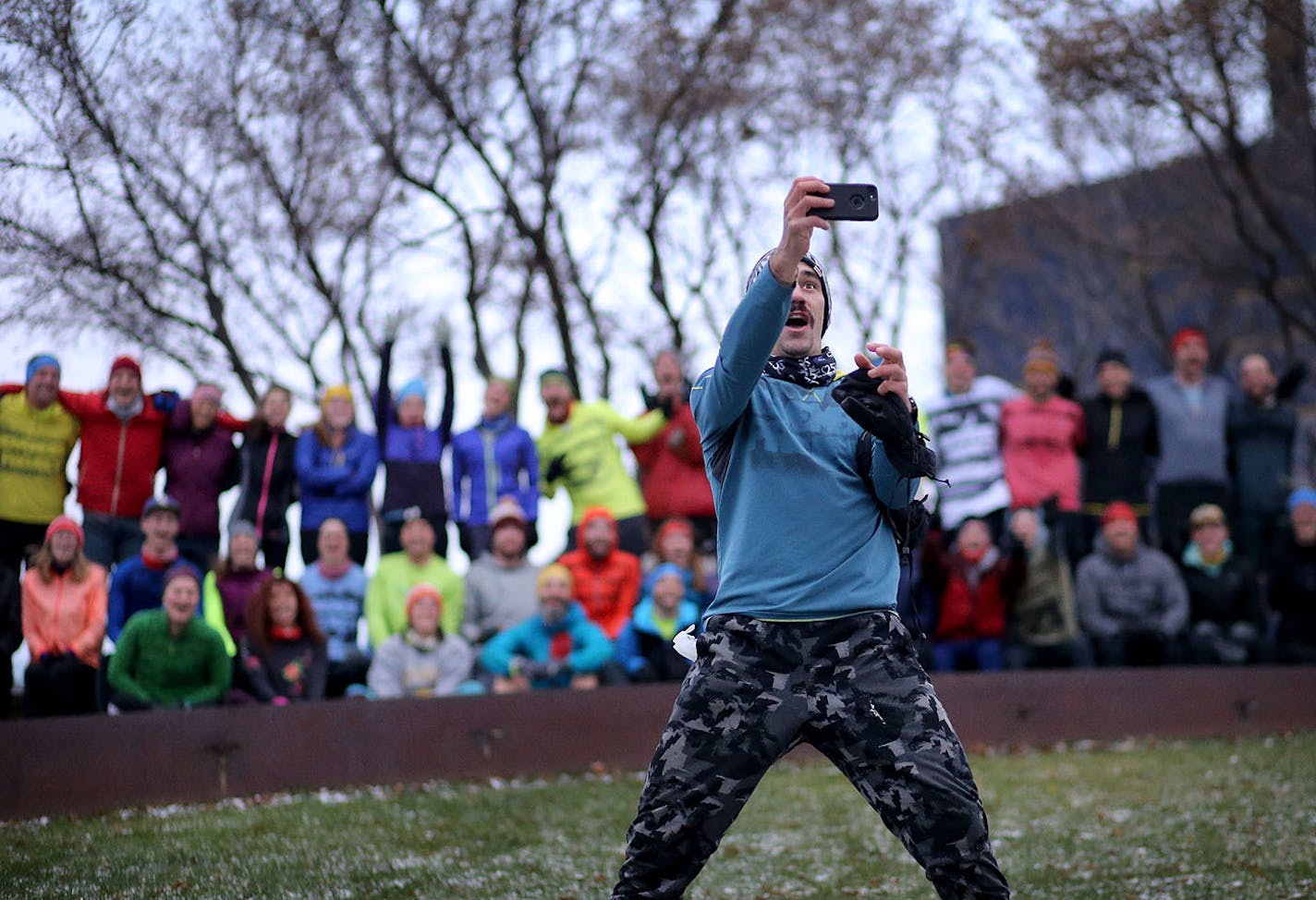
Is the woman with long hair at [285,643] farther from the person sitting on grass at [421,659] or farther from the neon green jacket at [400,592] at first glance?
the neon green jacket at [400,592]

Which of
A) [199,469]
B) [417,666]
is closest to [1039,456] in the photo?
[417,666]

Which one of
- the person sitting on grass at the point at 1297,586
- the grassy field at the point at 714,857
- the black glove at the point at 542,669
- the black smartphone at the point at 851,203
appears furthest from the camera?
the person sitting on grass at the point at 1297,586

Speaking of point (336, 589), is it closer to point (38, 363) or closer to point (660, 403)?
point (38, 363)

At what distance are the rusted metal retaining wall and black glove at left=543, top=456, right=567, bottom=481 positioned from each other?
245 centimetres

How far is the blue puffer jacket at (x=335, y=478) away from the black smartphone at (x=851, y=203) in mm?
7614

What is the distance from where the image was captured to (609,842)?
7484mm

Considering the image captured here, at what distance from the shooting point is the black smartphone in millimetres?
3883

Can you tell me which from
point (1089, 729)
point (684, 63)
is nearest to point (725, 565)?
point (1089, 729)

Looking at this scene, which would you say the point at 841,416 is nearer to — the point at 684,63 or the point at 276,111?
the point at 276,111

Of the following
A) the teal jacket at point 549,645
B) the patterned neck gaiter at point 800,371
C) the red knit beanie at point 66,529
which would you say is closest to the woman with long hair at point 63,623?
the red knit beanie at point 66,529

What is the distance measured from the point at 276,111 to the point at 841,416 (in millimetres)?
11788

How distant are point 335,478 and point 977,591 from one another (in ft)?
15.0

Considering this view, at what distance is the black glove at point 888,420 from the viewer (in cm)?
399

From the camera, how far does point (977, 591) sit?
11180 millimetres
